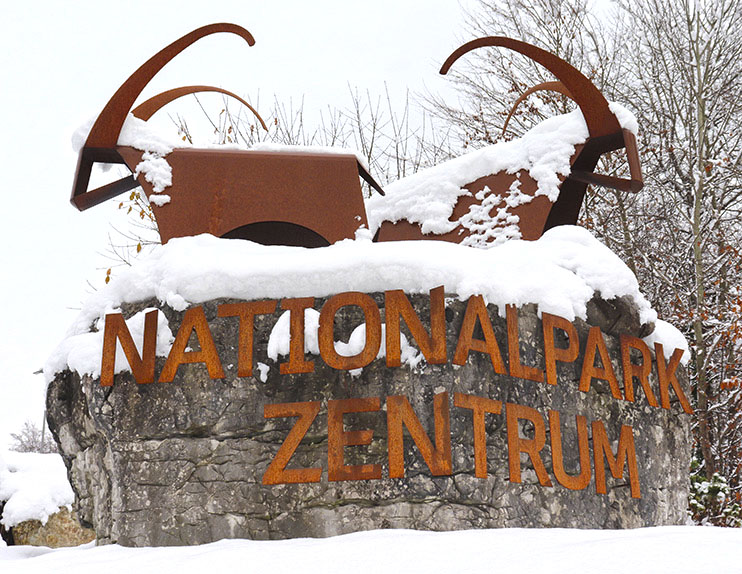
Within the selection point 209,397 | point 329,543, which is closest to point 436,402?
point 329,543

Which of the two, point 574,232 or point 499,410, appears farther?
point 574,232

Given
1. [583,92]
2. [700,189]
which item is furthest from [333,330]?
[700,189]

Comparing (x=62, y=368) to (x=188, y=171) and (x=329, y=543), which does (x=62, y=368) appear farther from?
(x=329, y=543)

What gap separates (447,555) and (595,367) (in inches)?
89.5

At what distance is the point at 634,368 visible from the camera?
6105 mm

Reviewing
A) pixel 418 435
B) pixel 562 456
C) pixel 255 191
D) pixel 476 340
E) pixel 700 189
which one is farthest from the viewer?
pixel 700 189

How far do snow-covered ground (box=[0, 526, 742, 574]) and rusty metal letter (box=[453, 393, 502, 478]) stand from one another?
1.59 ft

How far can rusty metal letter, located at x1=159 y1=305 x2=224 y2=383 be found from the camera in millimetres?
5297

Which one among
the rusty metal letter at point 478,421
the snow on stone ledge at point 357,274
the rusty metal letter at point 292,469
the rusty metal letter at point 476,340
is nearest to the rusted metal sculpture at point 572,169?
the snow on stone ledge at point 357,274

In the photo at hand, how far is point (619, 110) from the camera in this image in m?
6.68

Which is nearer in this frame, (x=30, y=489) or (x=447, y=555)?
(x=447, y=555)

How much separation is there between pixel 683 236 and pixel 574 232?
23.7 ft

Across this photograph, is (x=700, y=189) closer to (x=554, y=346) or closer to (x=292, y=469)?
(x=554, y=346)

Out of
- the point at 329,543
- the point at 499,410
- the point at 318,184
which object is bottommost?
the point at 329,543
